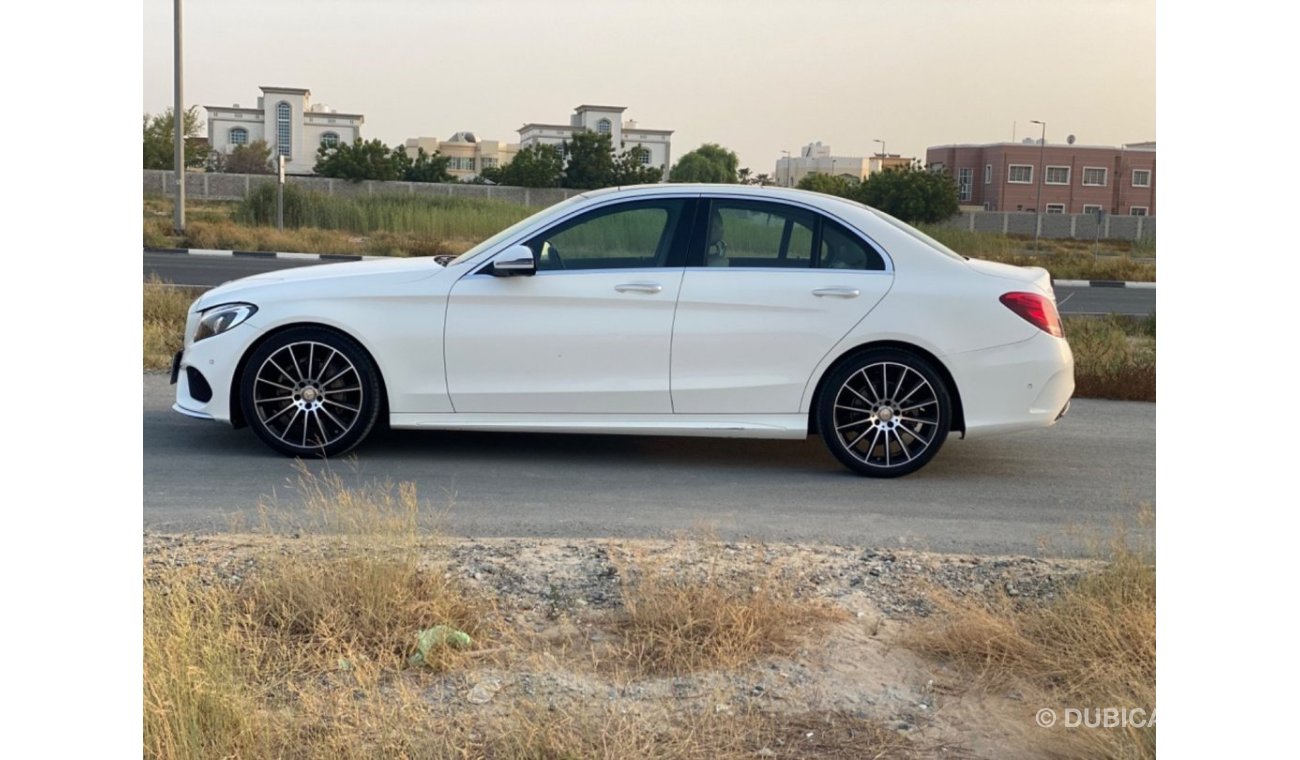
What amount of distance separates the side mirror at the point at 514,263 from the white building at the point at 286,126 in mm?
44948

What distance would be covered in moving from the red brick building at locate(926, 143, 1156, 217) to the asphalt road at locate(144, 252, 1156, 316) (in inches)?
1762

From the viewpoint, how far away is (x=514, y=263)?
724 centimetres

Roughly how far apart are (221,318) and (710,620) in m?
4.04

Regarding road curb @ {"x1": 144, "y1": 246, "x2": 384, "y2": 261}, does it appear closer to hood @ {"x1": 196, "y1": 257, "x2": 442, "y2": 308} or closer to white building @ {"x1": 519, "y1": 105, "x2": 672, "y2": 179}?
white building @ {"x1": 519, "y1": 105, "x2": 672, "y2": 179}

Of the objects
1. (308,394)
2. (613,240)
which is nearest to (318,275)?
(308,394)

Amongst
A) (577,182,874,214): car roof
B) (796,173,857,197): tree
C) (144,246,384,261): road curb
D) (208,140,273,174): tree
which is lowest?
(577,182,874,214): car roof

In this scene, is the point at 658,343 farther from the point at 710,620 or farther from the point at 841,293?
the point at 710,620

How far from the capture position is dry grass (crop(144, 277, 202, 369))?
36.3ft

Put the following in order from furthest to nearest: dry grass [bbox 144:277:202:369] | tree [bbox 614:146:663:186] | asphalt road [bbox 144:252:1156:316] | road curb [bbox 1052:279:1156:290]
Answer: tree [bbox 614:146:663:186] < road curb [bbox 1052:279:1156:290] < asphalt road [bbox 144:252:1156:316] < dry grass [bbox 144:277:202:369]

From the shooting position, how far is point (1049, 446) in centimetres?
870

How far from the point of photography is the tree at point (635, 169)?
34938 millimetres

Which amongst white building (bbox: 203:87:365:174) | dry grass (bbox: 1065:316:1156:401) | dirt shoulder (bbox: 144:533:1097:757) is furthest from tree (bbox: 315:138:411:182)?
dirt shoulder (bbox: 144:533:1097:757)

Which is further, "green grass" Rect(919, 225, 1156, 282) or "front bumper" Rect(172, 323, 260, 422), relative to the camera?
"green grass" Rect(919, 225, 1156, 282)

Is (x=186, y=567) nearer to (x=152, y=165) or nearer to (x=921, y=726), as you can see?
(x=921, y=726)
